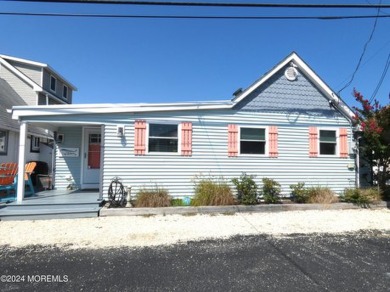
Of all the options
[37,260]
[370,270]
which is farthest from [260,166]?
[37,260]

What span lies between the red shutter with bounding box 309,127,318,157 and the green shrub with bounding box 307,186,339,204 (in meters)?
1.51

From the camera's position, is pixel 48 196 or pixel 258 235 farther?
pixel 48 196

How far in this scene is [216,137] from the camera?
9062 millimetres

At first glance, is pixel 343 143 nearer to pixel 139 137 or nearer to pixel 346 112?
pixel 346 112

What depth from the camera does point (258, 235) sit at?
5539 millimetres

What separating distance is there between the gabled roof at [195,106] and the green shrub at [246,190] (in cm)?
266

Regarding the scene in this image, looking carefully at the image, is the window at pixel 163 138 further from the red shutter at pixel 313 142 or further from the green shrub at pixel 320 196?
the red shutter at pixel 313 142

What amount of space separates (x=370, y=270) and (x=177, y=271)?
9.46 ft

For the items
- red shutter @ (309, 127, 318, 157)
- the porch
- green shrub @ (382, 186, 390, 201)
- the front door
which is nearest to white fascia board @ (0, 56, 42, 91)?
the front door

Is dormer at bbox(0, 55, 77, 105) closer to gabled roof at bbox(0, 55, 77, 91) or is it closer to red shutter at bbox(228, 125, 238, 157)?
gabled roof at bbox(0, 55, 77, 91)

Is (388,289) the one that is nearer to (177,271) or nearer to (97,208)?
(177,271)

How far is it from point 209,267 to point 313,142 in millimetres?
7606

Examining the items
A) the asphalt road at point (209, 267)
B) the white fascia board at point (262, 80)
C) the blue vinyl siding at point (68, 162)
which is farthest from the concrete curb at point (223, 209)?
the white fascia board at point (262, 80)

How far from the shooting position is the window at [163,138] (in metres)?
8.61
